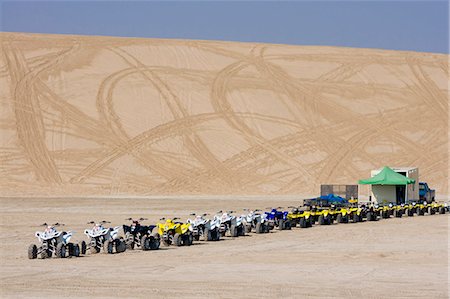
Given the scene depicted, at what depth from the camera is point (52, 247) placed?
71.7 ft

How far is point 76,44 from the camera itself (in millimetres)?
79000

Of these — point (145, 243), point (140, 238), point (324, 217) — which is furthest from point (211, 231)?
point (324, 217)

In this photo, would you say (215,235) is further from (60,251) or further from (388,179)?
(388,179)

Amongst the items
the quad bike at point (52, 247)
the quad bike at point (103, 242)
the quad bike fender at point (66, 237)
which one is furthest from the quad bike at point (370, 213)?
the quad bike at point (52, 247)

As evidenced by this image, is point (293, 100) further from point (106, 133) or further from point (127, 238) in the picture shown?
point (127, 238)

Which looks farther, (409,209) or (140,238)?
(409,209)

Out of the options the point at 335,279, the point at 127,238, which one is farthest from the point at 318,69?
the point at 335,279

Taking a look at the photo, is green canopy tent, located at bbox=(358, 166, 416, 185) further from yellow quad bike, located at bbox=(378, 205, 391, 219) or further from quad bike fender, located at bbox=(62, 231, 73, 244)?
quad bike fender, located at bbox=(62, 231, 73, 244)

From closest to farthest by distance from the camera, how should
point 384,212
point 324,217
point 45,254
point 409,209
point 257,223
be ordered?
point 45,254 → point 257,223 → point 324,217 → point 384,212 → point 409,209

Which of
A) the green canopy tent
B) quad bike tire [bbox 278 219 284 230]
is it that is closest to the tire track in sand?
the green canopy tent

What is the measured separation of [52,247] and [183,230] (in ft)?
14.2

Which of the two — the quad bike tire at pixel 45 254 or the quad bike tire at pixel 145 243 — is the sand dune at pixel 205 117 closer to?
the quad bike tire at pixel 145 243

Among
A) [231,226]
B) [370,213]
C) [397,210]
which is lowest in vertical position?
[231,226]

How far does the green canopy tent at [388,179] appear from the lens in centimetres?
4103
